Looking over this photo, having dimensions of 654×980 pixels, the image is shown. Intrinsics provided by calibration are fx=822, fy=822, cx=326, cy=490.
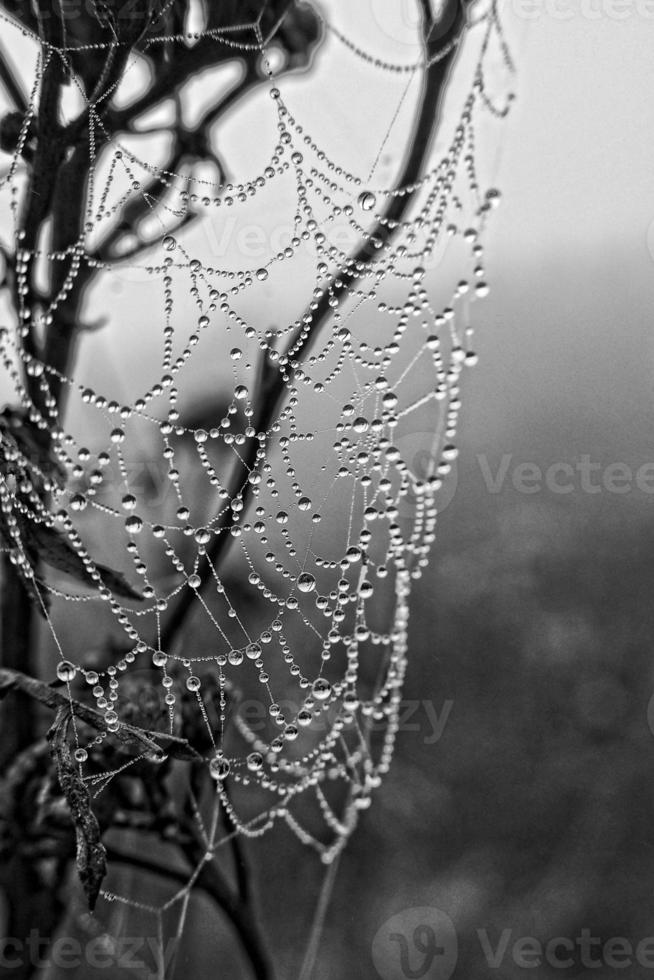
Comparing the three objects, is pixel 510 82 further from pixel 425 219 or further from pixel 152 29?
pixel 152 29

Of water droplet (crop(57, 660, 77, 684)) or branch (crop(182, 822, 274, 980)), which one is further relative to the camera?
branch (crop(182, 822, 274, 980))

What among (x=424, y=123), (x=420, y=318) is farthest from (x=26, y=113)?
(x=420, y=318)
